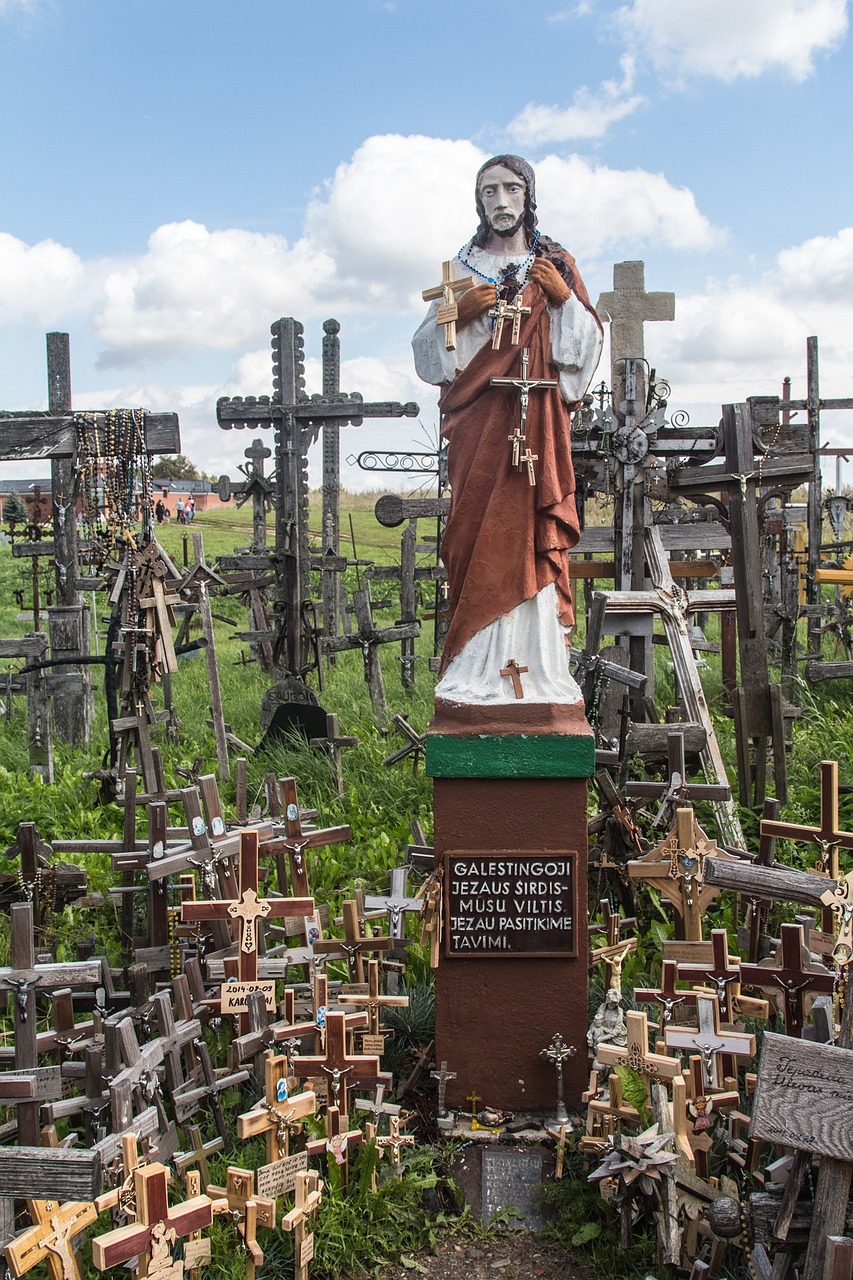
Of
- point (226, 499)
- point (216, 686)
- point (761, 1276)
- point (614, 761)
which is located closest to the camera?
point (761, 1276)

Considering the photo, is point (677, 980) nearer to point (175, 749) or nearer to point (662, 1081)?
point (662, 1081)

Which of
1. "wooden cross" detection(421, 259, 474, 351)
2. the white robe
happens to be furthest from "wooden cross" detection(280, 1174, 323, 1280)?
"wooden cross" detection(421, 259, 474, 351)

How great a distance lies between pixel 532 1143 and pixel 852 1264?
191 centimetres

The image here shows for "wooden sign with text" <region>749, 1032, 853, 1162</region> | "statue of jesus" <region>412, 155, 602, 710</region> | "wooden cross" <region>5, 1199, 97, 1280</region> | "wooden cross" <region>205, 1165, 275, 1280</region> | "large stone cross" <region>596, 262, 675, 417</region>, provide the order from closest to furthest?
"wooden sign with text" <region>749, 1032, 853, 1162</region> < "wooden cross" <region>5, 1199, 97, 1280</region> < "wooden cross" <region>205, 1165, 275, 1280</region> < "statue of jesus" <region>412, 155, 602, 710</region> < "large stone cross" <region>596, 262, 675, 417</region>

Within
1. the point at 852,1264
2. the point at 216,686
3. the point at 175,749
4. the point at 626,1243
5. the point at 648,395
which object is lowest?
the point at 626,1243

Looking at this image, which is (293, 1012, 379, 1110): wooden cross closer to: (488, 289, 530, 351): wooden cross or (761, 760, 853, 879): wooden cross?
(761, 760, 853, 879): wooden cross

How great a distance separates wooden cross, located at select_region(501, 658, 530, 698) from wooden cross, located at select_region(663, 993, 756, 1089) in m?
1.44

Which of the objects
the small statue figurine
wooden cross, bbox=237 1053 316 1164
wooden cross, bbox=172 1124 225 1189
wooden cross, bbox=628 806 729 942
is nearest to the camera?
wooden cross, bbox=237 1053 316 1164

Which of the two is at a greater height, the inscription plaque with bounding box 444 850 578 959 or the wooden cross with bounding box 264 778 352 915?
the wooden cross with bounding box 264 778 352 915

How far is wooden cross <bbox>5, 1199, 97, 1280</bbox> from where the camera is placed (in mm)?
3135

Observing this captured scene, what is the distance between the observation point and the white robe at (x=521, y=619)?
4785mm

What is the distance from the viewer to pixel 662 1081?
395 centimetres

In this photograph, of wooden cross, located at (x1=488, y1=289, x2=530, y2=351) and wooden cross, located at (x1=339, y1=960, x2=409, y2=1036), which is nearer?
wooden cross, located at (x1=339, y1=960, x2=409, y2=1036)

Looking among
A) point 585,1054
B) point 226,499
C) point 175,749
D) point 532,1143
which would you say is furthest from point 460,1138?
point 226,499
